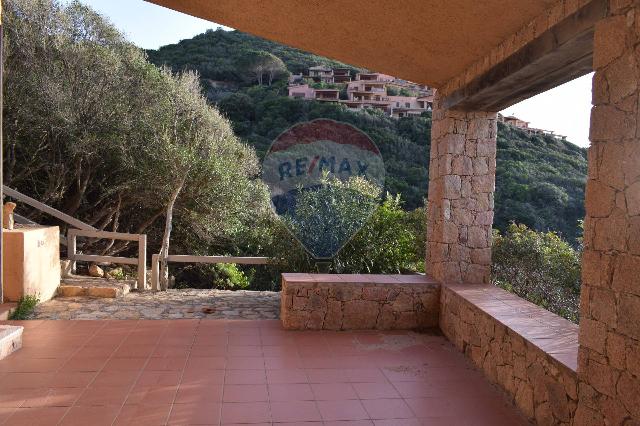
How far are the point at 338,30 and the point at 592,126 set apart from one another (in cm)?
232

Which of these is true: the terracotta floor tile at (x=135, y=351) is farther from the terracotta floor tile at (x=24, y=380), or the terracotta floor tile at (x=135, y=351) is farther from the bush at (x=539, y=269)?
the bush at (x=539, y=269)

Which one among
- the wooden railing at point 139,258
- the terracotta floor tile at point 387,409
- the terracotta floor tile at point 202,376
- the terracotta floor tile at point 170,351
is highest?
the wooden railing at point 139,258

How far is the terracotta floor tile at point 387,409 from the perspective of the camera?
9.84ft

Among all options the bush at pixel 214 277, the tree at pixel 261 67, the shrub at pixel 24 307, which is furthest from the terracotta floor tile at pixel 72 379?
the tree at pixel 261 67

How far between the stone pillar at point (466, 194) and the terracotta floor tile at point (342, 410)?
6.91 ft

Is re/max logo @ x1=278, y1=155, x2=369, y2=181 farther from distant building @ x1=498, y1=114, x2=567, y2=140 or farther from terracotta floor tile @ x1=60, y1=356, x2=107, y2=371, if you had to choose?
distant building @ x1=498, y1=114, x2=567, y2=140

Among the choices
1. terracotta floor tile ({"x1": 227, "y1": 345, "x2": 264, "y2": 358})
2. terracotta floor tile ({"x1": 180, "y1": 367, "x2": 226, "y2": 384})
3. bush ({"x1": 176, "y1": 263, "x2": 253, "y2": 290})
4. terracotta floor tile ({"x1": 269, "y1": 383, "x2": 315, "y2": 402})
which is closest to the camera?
terracotta floor tile ({"x1": 269, "y1": 383, "x2": 315, "y2": 402})

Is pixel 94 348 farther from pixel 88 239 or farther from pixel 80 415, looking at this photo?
pixel 88 239

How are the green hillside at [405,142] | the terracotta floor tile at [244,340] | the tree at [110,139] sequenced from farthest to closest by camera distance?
the green hillside at [405,142], the tree at [110,139], the terracotta floor tile at [244,340]

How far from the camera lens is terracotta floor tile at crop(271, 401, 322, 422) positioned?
2920mm

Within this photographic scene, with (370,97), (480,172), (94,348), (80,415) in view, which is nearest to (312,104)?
(370,97)

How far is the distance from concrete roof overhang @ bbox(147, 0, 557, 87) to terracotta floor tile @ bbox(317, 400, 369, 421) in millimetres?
2625

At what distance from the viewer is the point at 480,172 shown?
4793mm

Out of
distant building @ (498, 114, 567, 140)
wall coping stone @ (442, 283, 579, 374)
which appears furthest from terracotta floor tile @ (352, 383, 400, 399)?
distant building @ (498, 114, 567, 140)
